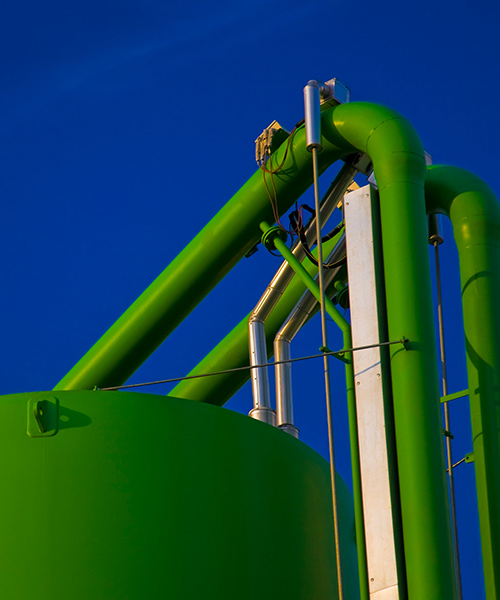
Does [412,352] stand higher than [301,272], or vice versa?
[301,272]

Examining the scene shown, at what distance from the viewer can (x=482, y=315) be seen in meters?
8.04

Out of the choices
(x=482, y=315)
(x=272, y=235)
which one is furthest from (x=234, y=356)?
(x=482, y=315)

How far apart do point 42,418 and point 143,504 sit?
786 millimetres

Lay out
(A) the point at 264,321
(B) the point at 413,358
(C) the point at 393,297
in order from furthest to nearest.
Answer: (A) the point at 264,321, (C) the point at 393,297, (B) the point at 413,358

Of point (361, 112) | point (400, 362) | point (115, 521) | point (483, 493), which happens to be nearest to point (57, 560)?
point (115, 521)

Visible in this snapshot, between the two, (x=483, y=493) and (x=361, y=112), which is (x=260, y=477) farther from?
(x=361, y=112)

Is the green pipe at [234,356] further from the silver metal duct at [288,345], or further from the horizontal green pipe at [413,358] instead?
the horizontal green pipe at [413,358]

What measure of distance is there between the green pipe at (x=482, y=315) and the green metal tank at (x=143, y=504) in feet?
4.10

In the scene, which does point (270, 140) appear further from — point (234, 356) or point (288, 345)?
point (234, 356)

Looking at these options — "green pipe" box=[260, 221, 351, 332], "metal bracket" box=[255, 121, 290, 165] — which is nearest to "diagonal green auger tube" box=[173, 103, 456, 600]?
"green pipe" box=[260, 221, 351, 332]

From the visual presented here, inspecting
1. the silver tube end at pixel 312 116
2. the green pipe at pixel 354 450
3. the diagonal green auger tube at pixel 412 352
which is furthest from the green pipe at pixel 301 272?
the silver tube end at pixel 312 116

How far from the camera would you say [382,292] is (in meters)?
7.31

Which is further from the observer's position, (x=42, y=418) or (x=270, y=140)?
(x=270, y=140)

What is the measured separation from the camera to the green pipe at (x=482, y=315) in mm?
7570
